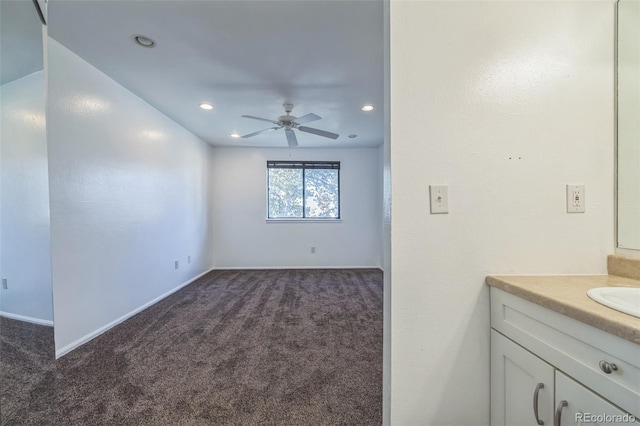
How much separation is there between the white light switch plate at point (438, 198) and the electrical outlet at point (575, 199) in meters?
0.52

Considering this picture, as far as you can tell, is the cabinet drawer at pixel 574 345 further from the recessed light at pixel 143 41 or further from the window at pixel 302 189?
the window at pixel 302 189

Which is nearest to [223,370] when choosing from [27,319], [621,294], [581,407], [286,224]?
[27,319]

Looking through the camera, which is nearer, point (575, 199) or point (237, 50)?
point (575, 199)

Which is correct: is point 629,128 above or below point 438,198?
above

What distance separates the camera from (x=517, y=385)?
91 cm

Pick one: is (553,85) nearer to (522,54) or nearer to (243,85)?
(522,54)

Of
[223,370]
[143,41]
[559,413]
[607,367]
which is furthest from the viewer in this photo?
[143,41]

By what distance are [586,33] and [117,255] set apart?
366 centimetres

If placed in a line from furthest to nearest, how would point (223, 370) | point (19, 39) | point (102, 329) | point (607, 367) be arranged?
1. point (102, 329)
2. point (223, 370)
3. point (19, 39)
4. point (607, 367)

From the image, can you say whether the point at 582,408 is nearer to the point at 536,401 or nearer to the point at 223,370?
the point at 536,401

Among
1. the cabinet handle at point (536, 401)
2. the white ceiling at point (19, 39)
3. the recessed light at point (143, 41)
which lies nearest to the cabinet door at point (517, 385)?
the cabinet handle at point (536, 401)

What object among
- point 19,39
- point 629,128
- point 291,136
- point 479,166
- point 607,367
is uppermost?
point 291,136

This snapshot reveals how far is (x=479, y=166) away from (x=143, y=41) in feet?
7.80

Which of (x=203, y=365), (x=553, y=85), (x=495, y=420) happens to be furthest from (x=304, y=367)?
(x=553, y=85)
